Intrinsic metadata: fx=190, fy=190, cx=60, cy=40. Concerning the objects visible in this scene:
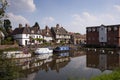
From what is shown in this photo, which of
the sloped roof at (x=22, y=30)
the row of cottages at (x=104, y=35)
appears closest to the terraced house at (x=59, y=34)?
the row of cottages at (x=104, y=35)

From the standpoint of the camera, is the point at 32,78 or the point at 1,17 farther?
the point at 32,78

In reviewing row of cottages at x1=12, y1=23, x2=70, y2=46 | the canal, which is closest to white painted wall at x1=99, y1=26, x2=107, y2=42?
row of cottages at x1=12, y1=23, x2=70, y2=46

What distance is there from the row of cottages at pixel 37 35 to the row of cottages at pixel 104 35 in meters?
15.3

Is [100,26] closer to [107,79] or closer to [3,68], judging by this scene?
[107,79]

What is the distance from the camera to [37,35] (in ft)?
251

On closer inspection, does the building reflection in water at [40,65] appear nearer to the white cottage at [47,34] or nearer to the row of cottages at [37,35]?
the row of cottages at [37,35]

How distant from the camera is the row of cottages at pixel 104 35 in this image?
239 feet

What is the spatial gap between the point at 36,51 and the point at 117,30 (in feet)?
117

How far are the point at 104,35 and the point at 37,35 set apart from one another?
27076 millimetres

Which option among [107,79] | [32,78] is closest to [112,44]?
[32,78]

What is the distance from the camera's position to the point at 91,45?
76375 mm

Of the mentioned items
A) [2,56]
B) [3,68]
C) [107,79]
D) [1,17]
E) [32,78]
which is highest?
[1,17]

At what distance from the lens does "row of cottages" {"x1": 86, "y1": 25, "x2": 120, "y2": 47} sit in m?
72.9

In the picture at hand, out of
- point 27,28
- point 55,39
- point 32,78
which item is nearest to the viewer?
point 32,78
